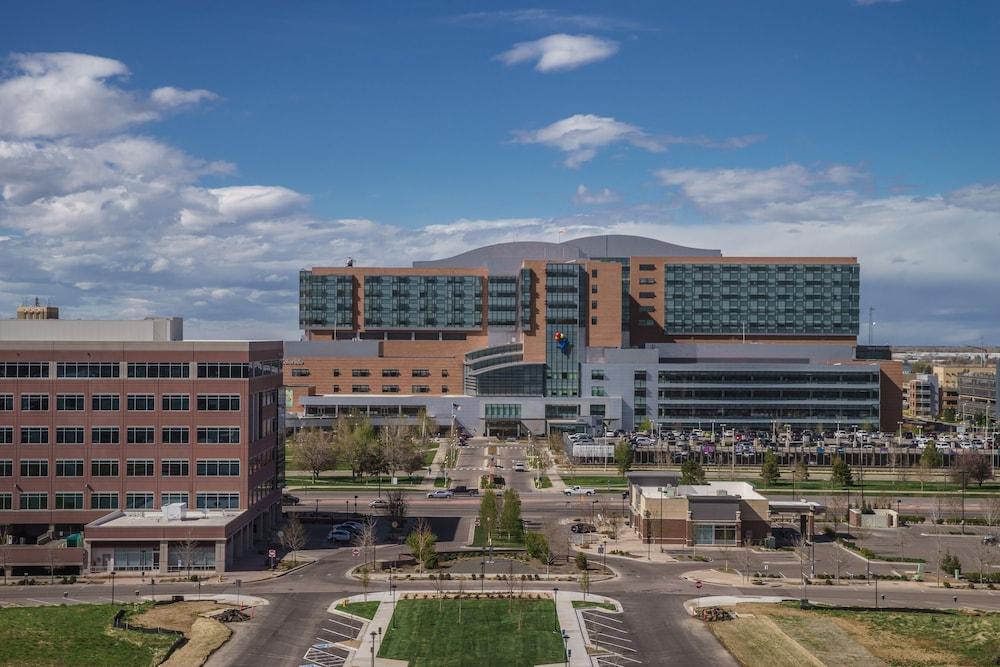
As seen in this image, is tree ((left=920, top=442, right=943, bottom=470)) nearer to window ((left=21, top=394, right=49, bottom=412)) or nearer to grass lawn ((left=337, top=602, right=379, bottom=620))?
grass lawn ((left=337, top=602, right=379, bottom=620))

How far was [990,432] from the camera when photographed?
197625 mm

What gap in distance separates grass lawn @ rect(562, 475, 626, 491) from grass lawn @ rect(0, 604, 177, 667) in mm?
76330

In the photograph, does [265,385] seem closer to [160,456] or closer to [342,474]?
[160,456]

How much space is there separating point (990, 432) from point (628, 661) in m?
165

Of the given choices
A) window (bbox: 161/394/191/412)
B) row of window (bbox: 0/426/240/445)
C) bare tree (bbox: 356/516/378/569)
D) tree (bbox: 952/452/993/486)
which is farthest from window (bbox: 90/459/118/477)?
tree (bbox: 952/452/993/486)

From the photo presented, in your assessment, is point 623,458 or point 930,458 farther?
point 930,458

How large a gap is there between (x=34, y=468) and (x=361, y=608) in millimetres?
36087

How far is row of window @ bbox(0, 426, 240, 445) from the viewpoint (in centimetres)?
8712

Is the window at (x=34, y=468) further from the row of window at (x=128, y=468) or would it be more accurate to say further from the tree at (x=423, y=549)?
the tree at (x=423, y=549)

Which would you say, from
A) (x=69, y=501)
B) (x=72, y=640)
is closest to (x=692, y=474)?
(x=69, y=501)

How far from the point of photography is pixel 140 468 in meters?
87.6

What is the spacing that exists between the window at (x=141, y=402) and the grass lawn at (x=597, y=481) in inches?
2461

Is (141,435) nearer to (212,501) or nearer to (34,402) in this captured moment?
(212,501)

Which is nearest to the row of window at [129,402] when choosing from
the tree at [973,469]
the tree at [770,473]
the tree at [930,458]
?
the tree at [770,473]
